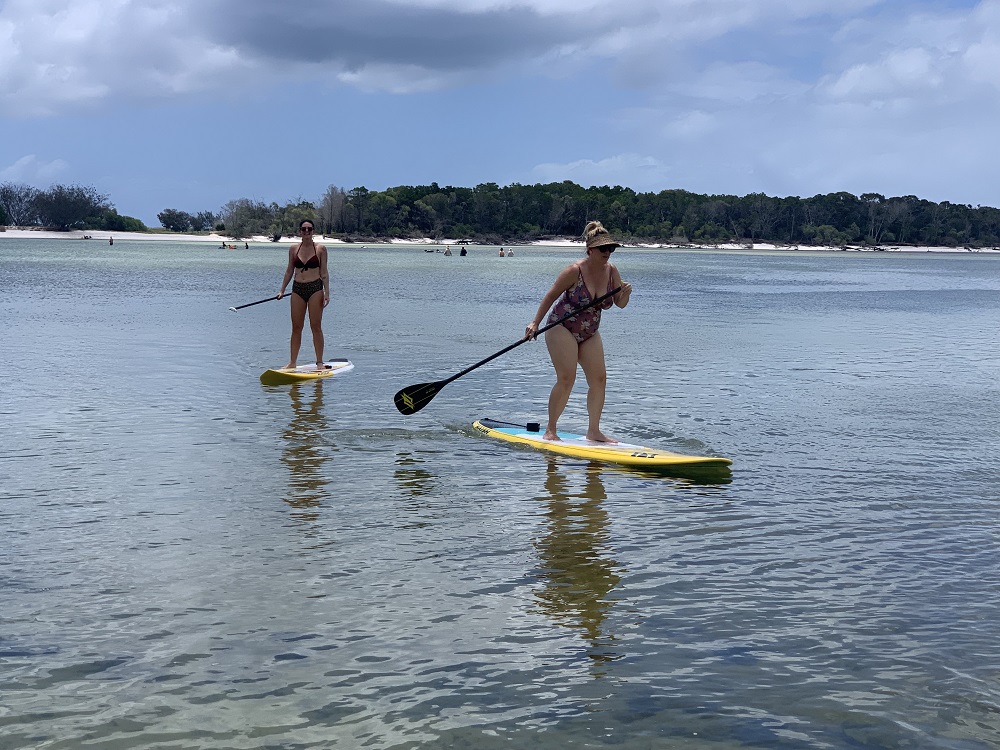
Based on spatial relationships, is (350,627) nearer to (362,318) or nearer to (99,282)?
(362,318)

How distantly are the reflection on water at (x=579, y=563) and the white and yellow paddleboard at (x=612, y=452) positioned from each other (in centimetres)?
51

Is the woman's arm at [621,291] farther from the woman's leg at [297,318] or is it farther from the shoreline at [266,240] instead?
the shoreline at [266,240]

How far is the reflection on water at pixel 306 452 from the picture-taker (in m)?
7.88

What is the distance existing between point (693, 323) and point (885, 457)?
58.0ft

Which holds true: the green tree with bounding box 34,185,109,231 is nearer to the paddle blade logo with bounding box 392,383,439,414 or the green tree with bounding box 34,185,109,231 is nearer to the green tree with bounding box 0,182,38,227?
the green tree with bounding box 0,182,38,227

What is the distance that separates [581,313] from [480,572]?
3.79 metres

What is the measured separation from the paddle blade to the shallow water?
0.25 meters

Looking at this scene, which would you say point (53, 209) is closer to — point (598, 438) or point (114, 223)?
point (114, 223)

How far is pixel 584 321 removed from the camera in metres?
9.62

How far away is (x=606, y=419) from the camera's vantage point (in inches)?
467

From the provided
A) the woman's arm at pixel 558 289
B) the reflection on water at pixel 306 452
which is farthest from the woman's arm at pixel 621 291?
the reflection on water at pixel 306 452

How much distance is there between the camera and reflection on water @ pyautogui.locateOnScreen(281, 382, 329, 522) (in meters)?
7.88

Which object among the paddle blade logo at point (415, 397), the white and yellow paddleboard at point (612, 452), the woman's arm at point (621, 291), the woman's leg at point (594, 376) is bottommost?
the white and yellow paddleboard at point (612, 452)

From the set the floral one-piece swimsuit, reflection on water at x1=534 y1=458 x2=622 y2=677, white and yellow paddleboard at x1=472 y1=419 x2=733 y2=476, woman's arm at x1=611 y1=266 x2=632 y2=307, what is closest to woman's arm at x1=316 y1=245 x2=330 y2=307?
white and yellow paddleboard at x1=472 y1=419 x2=733 y2=476
